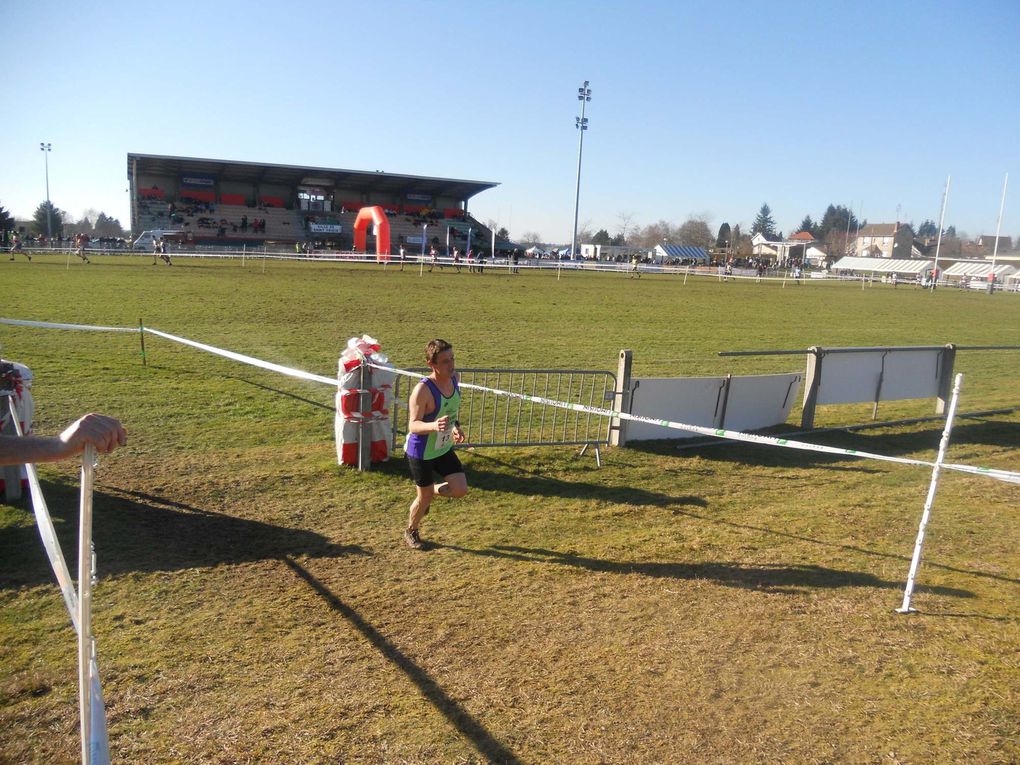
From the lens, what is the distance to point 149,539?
18.3ft

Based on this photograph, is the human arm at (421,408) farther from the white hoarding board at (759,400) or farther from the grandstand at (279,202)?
the grandstand at (279,202)

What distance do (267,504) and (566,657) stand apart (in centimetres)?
344

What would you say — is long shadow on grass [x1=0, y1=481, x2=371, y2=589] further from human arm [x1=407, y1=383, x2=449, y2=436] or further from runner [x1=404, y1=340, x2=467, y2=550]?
human arm [x1=407, y1=383, x2=449, y2=436]

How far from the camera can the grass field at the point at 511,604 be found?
3537mm

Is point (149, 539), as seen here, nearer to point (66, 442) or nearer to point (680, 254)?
point (66, 442)

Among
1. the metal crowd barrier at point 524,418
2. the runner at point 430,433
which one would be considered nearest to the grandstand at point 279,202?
the metal crowd barrier at point 524,418

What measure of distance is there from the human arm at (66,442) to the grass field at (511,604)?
1857 millimetres

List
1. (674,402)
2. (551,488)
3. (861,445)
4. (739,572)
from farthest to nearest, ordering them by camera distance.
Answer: (861,445), (674,402), (551,488), (739,572)

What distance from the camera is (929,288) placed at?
5262cm

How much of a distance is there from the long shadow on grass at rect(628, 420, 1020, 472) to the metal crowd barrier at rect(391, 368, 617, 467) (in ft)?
2.62

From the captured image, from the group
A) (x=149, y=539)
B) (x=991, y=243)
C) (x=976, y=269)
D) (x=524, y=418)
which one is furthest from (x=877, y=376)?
(x=991, y=243)

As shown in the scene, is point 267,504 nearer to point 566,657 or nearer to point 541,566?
point 541,566

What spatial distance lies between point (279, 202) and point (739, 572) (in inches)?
2899

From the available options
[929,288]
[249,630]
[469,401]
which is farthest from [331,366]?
[929,288]
